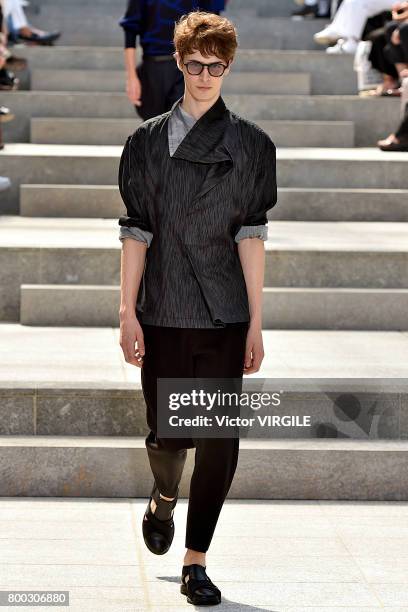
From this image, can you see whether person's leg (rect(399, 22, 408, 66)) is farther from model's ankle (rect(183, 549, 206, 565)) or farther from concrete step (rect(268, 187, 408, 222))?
model's ankle (rect(183, 549, 206, 565))

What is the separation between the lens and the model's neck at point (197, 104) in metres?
4.13

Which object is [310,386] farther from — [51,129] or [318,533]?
[51,129]

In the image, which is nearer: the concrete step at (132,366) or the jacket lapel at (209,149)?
the jacket lapel at (209,149)

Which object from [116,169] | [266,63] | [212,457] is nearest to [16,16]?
[266,63]

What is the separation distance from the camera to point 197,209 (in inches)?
161

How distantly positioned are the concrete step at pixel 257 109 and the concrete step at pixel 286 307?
3432 millimetres

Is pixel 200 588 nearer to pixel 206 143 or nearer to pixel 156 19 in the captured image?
pixel 206 143

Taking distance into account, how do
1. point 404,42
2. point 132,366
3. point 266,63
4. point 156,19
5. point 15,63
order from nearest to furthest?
1. point 132,366
2. point 156,19
3. point 404,42
4. point 15,63
5. point 266,63

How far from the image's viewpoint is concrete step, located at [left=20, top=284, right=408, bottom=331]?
708 cm

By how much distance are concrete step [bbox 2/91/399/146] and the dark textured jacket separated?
246 inches

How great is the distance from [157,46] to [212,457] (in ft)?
12.2

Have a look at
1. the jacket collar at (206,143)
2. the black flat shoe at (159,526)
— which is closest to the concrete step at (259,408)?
the black flat shoe at (159,526)

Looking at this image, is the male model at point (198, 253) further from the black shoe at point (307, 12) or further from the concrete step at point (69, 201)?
the black shoe at point (307, 12)

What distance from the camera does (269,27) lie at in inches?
520
